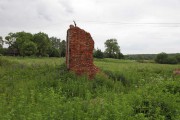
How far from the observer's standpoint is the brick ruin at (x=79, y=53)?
17.5m

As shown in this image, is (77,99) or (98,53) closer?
(77,99)

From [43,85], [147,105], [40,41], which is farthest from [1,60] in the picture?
[40,41]

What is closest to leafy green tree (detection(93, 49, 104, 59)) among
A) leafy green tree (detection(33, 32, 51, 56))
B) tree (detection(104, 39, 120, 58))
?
leafy green tree (detection(33, 32, 51, 56))

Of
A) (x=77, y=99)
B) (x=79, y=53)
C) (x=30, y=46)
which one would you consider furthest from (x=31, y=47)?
(x=77, y=99)

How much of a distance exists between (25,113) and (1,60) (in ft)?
57.6

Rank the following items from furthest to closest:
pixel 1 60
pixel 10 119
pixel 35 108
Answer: pixel 1 60
pixel 35 108
pixel 10 119

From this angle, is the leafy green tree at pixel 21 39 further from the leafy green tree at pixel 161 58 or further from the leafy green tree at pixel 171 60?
the leafy green tree at pixel 171 60

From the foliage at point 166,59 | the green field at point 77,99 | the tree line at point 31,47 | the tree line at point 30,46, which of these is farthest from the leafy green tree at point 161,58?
the green field at point 77,99

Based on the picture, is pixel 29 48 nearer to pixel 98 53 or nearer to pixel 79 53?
pixel 98 53

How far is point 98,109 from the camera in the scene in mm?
7523

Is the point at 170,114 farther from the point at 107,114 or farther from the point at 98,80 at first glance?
the point at 98,80

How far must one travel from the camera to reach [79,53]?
1759 centimetres

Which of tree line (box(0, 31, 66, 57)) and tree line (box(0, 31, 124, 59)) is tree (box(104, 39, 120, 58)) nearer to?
tree line (box(0, 31, 124, 59))

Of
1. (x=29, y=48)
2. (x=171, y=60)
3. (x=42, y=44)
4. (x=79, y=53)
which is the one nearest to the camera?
(x=79, y=53)
